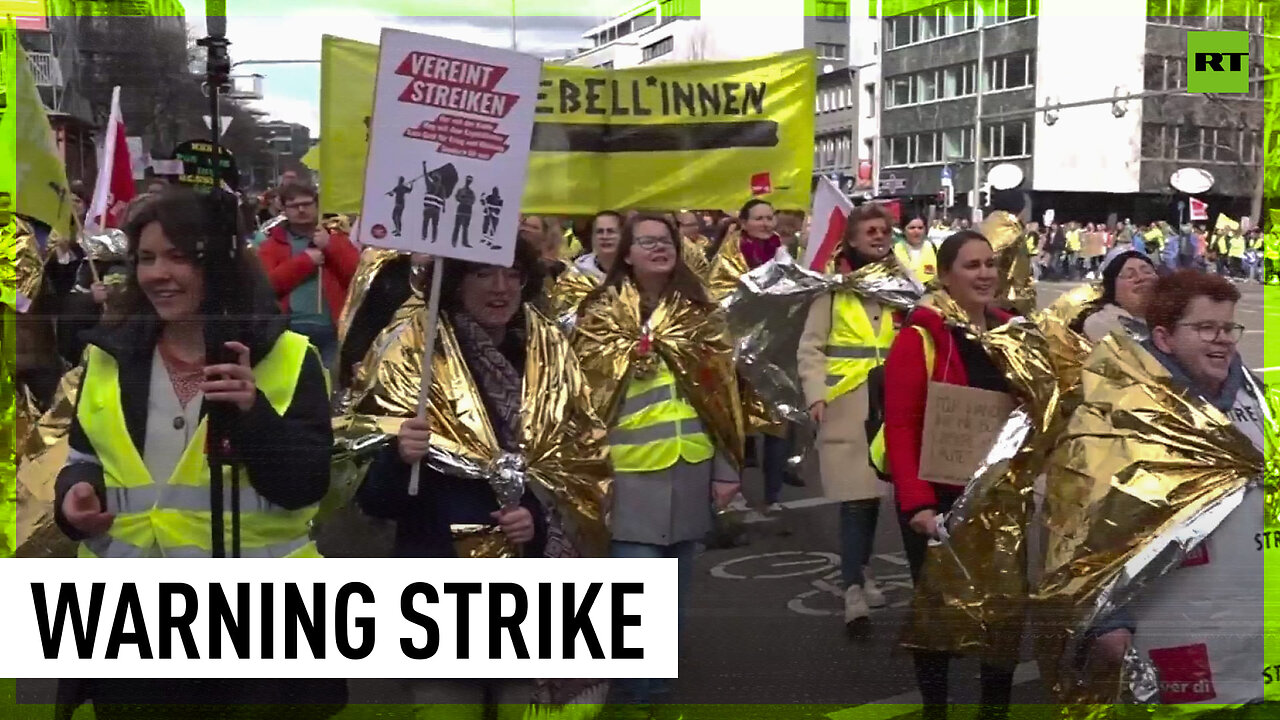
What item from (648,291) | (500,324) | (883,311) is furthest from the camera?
(883,311)

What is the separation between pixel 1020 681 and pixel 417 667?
1158 mm

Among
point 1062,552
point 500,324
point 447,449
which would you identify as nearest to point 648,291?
point 500,324

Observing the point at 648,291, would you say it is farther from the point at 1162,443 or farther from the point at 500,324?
the point at 1162,443

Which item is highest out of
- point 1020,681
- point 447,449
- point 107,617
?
point 447,449

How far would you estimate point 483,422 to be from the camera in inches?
105

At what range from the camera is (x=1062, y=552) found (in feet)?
8.72

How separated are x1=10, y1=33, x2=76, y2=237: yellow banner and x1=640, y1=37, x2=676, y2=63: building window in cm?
107

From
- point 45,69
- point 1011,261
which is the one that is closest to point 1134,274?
point 1011,261

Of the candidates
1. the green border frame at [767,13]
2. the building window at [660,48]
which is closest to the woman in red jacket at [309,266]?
the green border frame at [767,13]

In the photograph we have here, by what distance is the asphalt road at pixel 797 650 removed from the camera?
2572mm

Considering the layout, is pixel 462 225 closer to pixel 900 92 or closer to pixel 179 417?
pixel 179 417

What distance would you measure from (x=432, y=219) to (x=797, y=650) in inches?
41.7

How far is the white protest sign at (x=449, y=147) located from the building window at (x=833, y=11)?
550mm

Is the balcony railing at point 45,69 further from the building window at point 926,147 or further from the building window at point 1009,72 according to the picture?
the building window at point 1009,72
